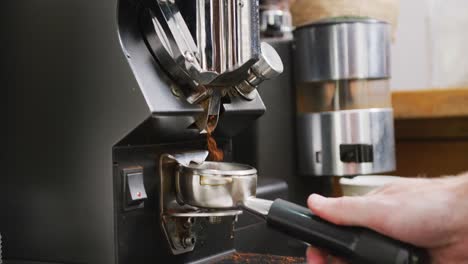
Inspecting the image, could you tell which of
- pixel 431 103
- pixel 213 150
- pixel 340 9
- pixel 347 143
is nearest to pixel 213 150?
pixel 213 150

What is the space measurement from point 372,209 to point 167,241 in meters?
0.20

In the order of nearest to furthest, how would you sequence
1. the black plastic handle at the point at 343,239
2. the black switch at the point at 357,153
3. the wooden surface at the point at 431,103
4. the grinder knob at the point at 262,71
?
the black plastic handle at the point at 343,239 → the grinder knob at the point at 262,71 → the black switch at the point at 357,153 → the wooden surface at the point at 431,103

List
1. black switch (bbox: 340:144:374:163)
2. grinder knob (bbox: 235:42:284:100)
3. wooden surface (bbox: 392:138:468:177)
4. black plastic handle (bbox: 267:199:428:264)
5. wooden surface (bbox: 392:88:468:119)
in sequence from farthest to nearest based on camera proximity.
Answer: wooden surface (bbox: 392:138:468:177)
wooden surface (bbox: 392:88:468:119)
black switch (bbox: 340:144:374:163)
grinder knob (bbox: 235:42:284:100)
black plastic handle (bbox: 267:199:428:264)

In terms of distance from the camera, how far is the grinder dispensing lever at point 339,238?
379mm

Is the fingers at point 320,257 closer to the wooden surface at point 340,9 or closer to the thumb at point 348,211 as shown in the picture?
the thumb at point 348,211

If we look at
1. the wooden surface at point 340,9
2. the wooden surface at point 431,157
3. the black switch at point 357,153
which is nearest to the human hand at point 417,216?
the black switch at point 357,153

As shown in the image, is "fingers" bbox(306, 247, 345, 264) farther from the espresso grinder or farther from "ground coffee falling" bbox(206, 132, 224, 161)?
"ground coffee falling" bbox(206, 132, 224, 161)

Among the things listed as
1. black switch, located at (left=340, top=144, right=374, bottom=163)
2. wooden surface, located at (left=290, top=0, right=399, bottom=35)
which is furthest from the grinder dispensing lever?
wooden surface, located at (left=290, top=0, right=399, bottom=35)

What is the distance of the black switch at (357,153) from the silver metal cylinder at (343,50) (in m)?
0.10

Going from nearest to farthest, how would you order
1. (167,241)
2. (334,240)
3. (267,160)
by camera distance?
(334,240) < (167,241) < (267,160)

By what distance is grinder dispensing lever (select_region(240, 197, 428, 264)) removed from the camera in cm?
38

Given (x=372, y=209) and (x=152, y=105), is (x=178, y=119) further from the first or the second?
(x=372, y=209)

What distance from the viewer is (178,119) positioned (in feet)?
1.60

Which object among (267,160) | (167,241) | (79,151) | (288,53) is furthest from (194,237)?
(288,53)
